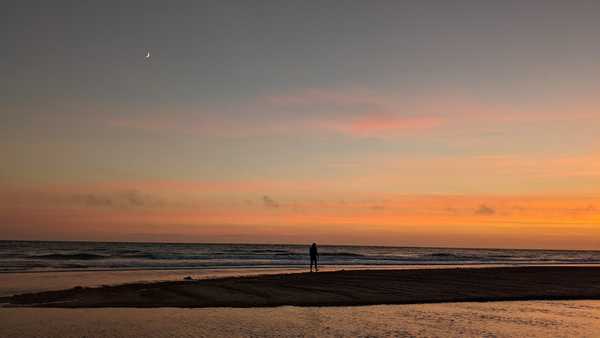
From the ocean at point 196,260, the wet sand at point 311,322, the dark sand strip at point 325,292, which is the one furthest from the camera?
the ocean at point 196,260

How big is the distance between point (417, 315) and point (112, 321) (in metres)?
9.48

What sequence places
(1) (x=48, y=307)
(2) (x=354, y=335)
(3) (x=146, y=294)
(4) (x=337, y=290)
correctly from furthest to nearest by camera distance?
(4) (x=337, y=290) → (3) (x=146, y=294) → (1) (x=48, y=307) → (2) (x=354, y=335)

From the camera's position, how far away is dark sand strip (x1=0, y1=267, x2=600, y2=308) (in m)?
18.5

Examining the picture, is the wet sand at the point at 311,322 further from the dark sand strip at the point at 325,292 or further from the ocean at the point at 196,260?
the ocean at the point at 196,260

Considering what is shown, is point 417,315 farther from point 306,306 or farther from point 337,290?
point 337,290

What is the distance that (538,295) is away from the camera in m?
21.3

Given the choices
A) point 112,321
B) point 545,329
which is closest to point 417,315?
point 545,329

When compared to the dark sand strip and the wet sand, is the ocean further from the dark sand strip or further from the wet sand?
the wet sand

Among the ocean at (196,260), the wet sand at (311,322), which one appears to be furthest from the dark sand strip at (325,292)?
the ocean at (196,260)

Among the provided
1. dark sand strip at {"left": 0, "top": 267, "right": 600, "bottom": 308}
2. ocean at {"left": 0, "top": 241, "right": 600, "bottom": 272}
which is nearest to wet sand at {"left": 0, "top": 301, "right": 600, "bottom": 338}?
dark sand strip at {"left": 0, "top": 267, "right": 600, "bottom": 308}

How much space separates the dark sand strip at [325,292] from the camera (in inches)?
729

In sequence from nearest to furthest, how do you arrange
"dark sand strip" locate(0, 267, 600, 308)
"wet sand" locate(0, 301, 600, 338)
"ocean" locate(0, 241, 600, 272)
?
"wet sand" locate(0, 301, 600, 338)
"dark sand strip" locate(0, 267, 600, 308)
"ocean" locate(0, 241, 600, 272)

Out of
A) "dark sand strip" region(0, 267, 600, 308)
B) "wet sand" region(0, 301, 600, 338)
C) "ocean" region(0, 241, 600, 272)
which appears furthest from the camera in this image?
"ocean" region(0, 241, 600, 272)

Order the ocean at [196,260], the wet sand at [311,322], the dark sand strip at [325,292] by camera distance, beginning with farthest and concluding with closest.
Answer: the ocean at [196,260]
the dark sand strip at [325,292]
the wet sand at [311,322]
